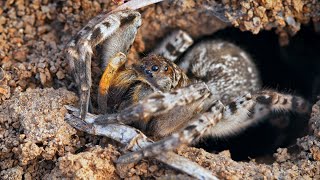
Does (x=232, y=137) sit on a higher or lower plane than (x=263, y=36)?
lower

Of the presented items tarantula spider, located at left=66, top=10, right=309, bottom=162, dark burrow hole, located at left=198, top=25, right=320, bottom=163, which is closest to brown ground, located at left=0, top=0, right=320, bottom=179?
tarantula spider, located at left=66, top=10, right=309, bottom=162

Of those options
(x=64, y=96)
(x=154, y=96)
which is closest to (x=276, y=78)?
(x=154, y=96)

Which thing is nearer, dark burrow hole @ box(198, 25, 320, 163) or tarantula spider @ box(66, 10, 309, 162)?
tarantula spider @ box(66, 10, 309, 162)

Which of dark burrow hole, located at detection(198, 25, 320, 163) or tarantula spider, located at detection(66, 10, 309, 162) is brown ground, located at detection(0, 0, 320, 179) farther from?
dark burrow hole, located at detection(198, 25, 320, 163)

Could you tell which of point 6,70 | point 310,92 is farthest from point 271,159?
point 6,70

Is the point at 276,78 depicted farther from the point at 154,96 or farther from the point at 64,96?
the point at 64,96

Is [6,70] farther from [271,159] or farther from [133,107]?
[271,159]
